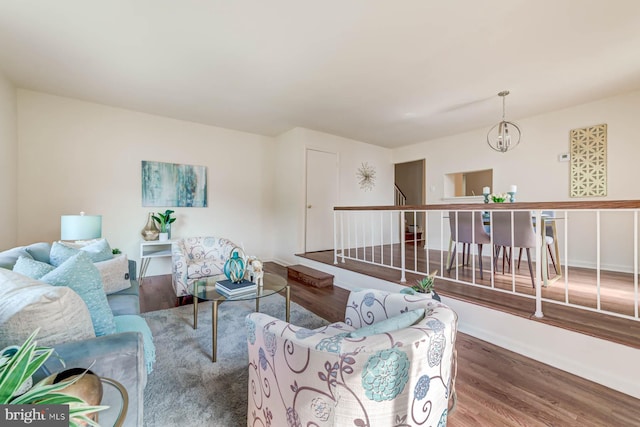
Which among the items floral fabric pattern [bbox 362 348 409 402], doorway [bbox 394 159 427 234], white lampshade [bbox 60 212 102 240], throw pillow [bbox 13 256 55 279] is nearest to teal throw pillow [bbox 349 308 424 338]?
floral fabric pattern [bbox 362 348 409 402]

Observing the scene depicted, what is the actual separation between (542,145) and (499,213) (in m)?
2.28

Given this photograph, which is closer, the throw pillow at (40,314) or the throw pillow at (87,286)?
the throw pillow at (40,314)

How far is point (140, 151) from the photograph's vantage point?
390 centimetres

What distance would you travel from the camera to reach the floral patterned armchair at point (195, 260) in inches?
110

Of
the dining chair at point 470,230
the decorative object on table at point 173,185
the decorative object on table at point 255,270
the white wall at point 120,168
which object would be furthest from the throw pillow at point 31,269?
the dining chair at point 470,230

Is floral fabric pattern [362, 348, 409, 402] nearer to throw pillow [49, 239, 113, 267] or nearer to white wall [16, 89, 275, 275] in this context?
throw pillow [49, 239, 113, 267]

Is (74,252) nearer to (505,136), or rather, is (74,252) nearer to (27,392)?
(27,392)

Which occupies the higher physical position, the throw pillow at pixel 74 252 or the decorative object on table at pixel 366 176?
the decorative object on table at pixel 366 176

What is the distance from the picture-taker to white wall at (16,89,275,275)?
3.25 meters

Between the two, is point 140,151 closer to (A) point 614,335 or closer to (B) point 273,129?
(B) point 273,129

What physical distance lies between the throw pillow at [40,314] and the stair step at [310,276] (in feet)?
8.96

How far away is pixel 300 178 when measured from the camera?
15.0 feet

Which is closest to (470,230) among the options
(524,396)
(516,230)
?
(516,230)

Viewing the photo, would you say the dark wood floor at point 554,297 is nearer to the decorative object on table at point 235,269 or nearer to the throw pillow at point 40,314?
the decorative object on table at point 235,269
